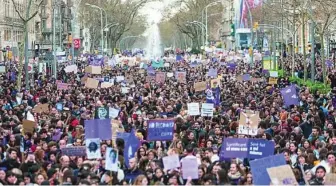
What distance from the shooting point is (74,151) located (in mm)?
16297

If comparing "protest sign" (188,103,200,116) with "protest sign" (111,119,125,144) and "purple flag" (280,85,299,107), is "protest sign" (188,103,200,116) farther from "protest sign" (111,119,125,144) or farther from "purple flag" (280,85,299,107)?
"protest sign" (111,119,125,144)

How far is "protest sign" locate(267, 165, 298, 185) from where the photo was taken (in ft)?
41.6

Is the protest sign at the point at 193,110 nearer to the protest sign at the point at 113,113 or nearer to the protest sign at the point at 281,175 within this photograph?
the protest sign at the point at 113,113

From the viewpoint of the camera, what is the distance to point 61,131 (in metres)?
20.4

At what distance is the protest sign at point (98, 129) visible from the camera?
54.4 ft

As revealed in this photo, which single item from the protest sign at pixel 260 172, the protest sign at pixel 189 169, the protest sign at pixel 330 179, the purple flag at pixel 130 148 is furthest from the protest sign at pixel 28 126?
the protest sign at pixel 330 179

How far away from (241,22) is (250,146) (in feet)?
322

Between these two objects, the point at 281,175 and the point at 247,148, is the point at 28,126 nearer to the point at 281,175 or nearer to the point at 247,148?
the point at 247,148

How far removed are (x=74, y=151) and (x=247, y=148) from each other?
2852 millimetres

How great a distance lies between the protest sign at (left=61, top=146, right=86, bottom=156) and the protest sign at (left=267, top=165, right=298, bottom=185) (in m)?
4.46

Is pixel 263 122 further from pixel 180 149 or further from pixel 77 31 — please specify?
pixel 77 31

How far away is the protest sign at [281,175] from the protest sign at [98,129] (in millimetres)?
4576

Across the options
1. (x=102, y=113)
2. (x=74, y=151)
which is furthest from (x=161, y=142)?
(x=102, y=113)

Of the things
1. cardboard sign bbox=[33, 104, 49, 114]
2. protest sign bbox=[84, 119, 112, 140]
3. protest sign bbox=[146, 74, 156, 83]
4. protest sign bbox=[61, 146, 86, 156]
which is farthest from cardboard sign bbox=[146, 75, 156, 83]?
protest sign bbox=[61, 146, 86, 156]
